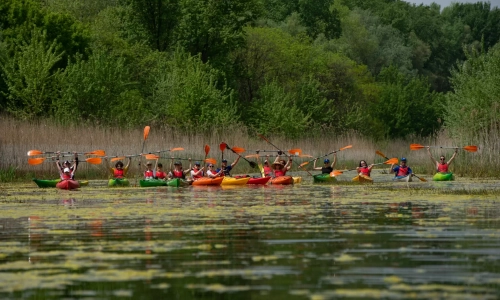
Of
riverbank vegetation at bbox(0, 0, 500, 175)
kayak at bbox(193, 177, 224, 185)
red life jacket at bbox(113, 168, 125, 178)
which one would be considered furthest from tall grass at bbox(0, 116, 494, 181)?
kayak at bbox(193, 177, 224, 185)

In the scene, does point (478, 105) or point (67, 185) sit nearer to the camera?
point (67, 185)

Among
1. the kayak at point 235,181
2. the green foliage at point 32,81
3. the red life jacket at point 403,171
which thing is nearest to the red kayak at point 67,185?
the kayak at point 235,181

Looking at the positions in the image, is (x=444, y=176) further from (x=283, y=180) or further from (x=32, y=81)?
(x=32, y=81)

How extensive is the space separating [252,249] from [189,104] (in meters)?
38.2

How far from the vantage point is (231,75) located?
66938 mm

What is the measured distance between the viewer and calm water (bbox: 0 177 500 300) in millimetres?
10477

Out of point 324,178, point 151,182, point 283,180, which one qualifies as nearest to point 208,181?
point 151,182

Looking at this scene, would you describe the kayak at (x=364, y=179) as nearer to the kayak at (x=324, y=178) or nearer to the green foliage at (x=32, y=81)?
the kayak at (x=324, y=178)

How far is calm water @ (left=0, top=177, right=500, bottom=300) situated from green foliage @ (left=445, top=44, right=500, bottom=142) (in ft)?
48.7

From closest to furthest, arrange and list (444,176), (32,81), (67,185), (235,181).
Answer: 1. (67,185)
2. (235,181)
3. (444,176)
4. (32,81)

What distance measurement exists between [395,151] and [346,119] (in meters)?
9.79

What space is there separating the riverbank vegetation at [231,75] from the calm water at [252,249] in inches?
661

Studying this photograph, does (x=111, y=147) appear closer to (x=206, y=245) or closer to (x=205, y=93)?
(x=205, y=93)

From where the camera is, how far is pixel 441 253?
12875 mm
